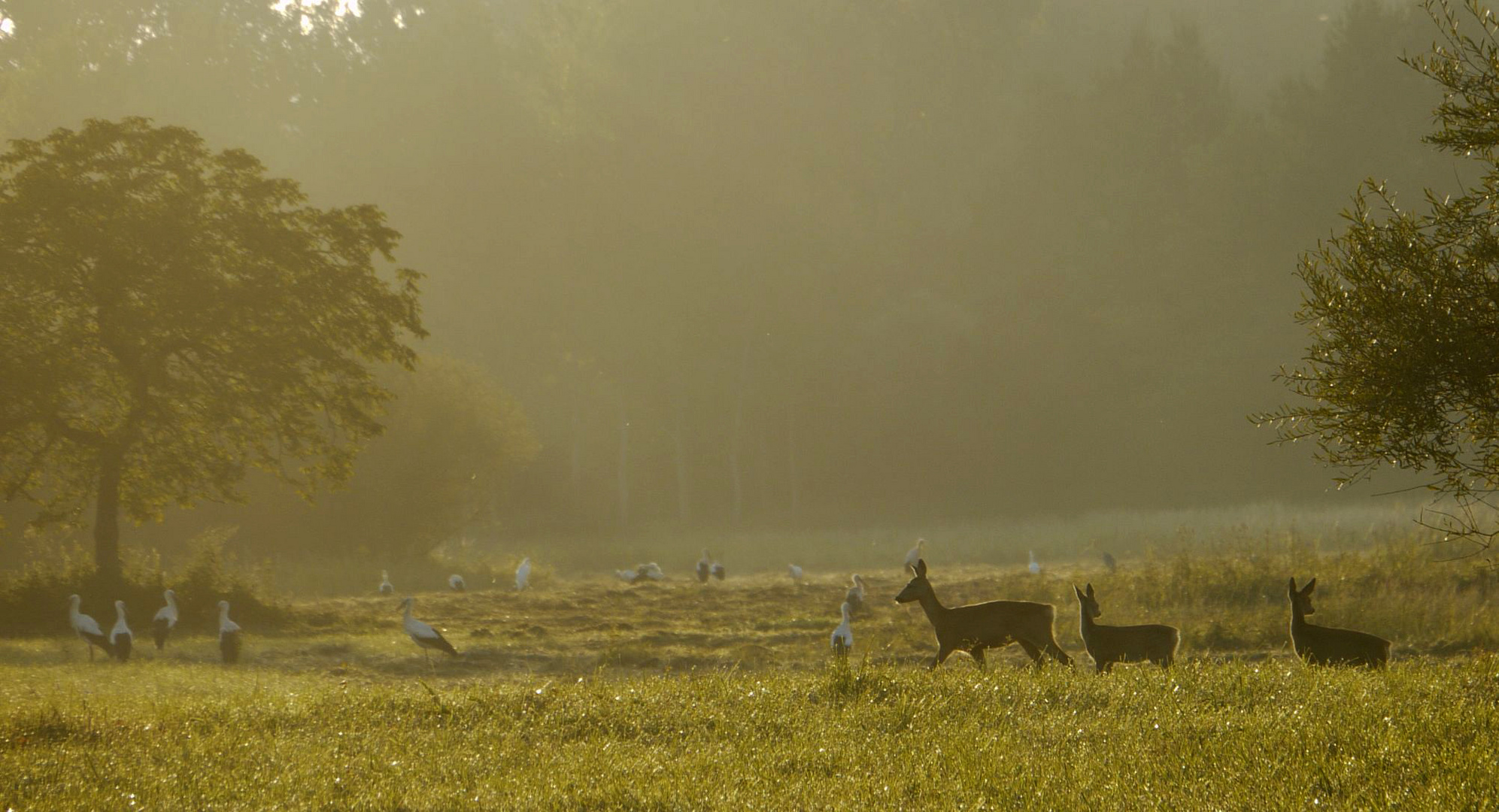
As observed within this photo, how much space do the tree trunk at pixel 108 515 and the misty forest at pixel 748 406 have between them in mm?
131

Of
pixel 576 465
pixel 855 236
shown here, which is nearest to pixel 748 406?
pixel 576 465

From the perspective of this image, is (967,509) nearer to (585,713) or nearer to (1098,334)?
(1098,334)

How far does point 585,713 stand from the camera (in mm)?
11164

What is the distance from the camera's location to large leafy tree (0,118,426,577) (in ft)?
76.2

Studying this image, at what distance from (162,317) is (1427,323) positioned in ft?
71.6

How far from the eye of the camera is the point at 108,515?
24.0 metres

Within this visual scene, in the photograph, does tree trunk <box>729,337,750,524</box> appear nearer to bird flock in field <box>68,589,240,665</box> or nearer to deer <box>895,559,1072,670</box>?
bird flock in field <box>68,589,240,665</box>

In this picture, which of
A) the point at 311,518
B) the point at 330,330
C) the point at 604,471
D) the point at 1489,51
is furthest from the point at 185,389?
the point at 604,471

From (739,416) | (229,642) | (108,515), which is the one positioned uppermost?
(739,416)

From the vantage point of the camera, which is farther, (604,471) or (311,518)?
(604,471)

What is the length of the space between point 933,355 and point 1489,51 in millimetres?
57249

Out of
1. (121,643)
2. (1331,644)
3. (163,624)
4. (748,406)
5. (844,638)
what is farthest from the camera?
(748,406)

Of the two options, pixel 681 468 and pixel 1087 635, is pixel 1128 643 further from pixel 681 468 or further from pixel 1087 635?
pixel 681 468

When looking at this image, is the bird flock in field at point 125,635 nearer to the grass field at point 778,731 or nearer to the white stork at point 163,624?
the white stork at point 163,624
